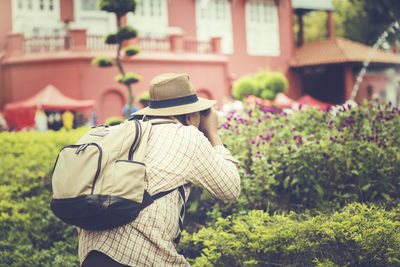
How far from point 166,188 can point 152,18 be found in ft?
52.7

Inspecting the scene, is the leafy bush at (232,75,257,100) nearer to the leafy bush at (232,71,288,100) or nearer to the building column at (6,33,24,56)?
the leafy bush at (232,71,288,100)

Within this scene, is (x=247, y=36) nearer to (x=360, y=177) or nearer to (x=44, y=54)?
(x=44, y=54)

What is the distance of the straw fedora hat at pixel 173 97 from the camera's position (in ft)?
7.45

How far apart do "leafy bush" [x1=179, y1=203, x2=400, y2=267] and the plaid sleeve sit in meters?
0.69

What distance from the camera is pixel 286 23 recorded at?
791 inches

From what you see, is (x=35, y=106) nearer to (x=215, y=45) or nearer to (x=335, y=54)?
(x=215, y=45)

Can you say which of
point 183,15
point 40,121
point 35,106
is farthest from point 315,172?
point 183,15

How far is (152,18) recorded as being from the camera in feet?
56.6

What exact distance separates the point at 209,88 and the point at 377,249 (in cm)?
1464

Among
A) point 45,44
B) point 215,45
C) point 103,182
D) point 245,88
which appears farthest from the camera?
point 215,45

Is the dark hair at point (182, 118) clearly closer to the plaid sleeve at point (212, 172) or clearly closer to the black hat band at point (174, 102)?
the black hat band at point (174, 102)

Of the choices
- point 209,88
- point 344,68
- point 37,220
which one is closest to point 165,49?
point 209,88

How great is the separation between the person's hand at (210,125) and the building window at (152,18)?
604 inches

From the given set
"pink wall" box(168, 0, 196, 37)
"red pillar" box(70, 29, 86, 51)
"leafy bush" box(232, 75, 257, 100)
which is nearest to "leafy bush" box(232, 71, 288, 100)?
"leafy bush" box(232, 75, 257, 100)
